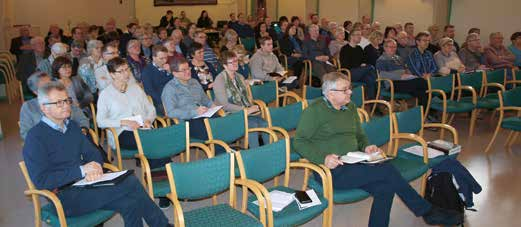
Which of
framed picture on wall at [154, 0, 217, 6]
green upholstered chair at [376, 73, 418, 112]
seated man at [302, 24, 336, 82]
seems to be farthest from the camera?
framed picture on wall at [154, 0, 217, 6]

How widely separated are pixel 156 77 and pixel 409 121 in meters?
2.80

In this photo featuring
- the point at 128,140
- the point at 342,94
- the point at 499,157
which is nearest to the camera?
the point at 342,94

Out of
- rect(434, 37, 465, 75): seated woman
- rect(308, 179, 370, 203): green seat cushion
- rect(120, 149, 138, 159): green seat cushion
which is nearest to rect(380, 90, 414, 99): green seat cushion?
rect(434, 37, 465, 75): seated woman

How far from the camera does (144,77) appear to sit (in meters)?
5.51

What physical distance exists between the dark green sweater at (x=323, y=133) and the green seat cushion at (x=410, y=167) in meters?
0.39

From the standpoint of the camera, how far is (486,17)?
9.83 metres

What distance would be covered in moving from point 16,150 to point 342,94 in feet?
13.6

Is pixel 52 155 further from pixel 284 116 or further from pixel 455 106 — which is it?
pixel 455 106

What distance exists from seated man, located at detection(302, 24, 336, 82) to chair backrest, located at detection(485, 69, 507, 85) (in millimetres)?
2560

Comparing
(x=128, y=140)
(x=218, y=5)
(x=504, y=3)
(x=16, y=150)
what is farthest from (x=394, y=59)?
(x=218, y=5)

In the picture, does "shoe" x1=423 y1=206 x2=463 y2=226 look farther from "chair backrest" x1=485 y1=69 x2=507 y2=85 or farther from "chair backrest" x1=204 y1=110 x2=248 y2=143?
"chair backrest" x1=485 y1=69 x2=507 y2=85

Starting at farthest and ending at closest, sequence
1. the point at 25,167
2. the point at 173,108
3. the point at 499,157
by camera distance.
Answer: the point at 499,157
the point at 173,108
the point at 25,167

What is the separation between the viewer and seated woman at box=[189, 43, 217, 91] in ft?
19.9

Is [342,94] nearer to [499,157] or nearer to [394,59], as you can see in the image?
[499,157]
